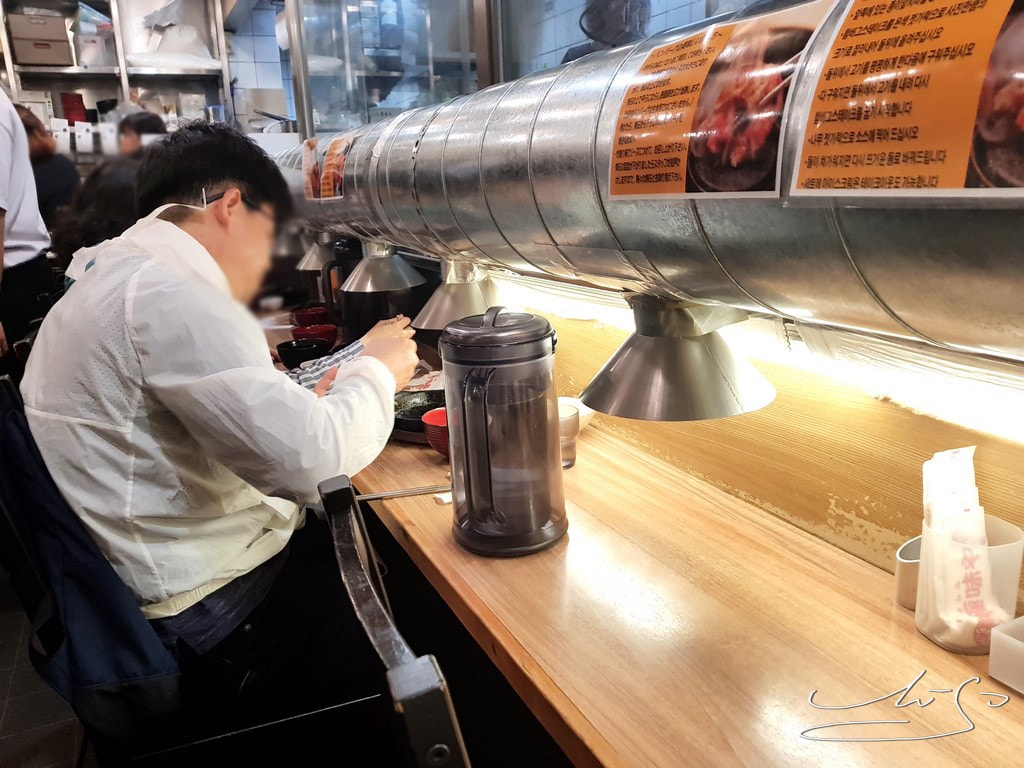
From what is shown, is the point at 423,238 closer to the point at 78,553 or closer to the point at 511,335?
the point at 511,335

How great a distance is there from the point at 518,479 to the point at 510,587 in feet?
0.67

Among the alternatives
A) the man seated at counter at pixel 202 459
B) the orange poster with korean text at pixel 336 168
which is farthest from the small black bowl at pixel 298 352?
the man seated at counter at pixel 202 459

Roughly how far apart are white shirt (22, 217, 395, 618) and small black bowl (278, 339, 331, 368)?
1227 millimetres

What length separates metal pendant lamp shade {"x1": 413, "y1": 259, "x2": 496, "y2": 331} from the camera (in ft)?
6.64

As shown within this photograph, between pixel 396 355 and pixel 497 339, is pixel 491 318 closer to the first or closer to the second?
pixel 497 339

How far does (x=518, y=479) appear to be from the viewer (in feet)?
4.58

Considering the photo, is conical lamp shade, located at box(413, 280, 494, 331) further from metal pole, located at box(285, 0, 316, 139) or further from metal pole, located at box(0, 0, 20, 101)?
metal pole, located at box(0, 0, 20, 101)

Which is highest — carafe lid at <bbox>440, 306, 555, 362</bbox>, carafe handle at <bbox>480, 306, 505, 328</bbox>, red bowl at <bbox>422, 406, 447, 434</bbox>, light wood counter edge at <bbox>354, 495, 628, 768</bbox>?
carafe handle at <bbox>480, 306, 505, 328</bbox>

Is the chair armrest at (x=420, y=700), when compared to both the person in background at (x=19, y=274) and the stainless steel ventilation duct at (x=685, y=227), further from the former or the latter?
the person in background at (x=19, y=274)

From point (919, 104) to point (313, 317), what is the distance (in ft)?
9.91

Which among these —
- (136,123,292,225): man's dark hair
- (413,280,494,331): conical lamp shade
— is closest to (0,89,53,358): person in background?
(413,280,494,331): conical lamp shade

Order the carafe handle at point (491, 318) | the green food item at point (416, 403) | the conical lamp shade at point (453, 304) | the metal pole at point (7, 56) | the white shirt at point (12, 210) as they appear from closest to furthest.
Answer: the carafe handle at point (491, 318) < the conical lamp shade at point (453, 304) < the green food item at point (416, 403) < the white shirt at point (12, 210) < the metal pole at point (7, 56)

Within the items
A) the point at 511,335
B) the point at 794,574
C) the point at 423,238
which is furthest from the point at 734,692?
the point at 423,238

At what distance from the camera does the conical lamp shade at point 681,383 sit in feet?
3.71
